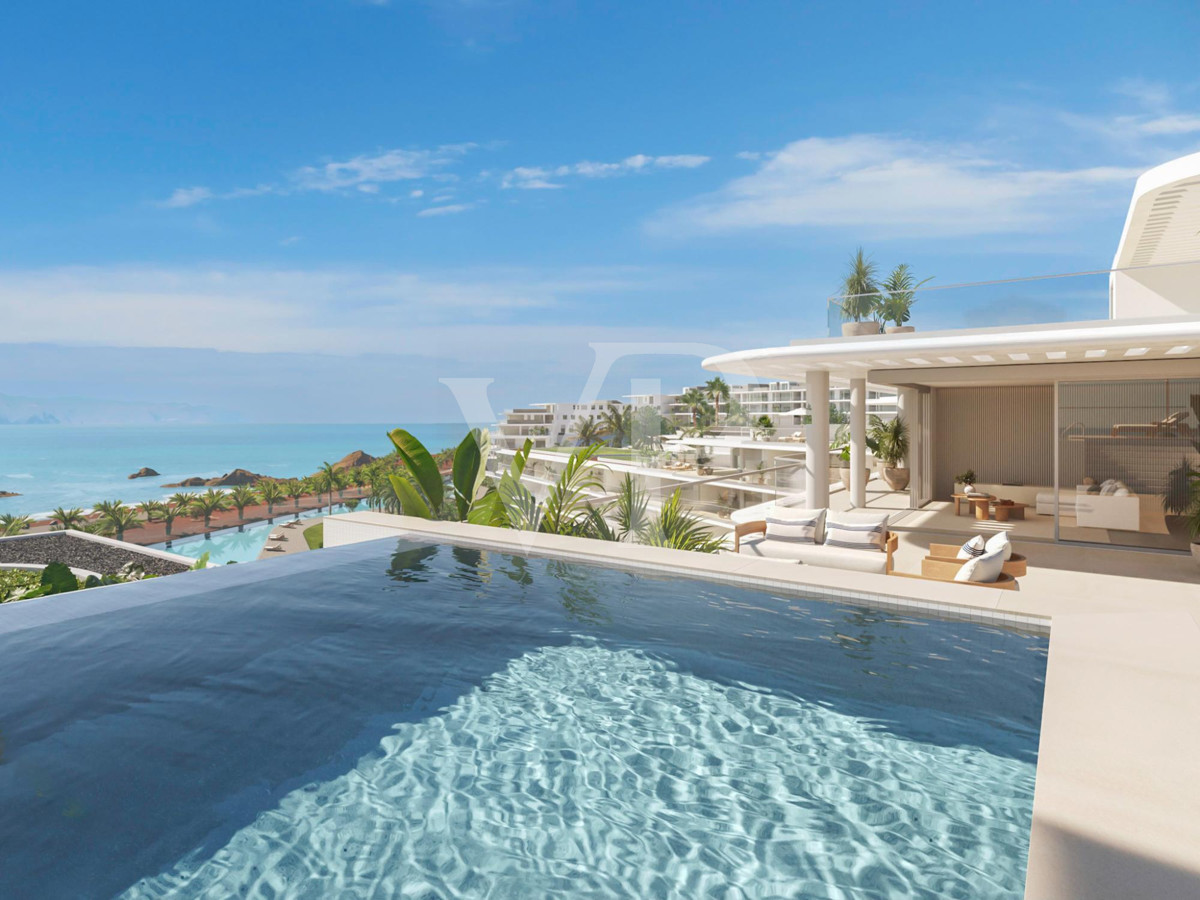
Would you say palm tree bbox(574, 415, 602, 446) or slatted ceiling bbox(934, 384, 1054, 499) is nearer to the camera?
slatted ceiling bbox(934, 384, 1054, 499)

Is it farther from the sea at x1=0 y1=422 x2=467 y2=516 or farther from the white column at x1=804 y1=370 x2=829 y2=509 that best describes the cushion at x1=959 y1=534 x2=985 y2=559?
the sea at x1=0 y1=422 x2=467 y2=516

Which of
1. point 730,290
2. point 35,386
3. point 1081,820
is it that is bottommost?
point 1081,820

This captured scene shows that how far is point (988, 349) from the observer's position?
11094mm

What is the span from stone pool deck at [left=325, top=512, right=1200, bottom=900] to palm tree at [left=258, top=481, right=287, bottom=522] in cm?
6601

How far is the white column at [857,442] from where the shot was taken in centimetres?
1627

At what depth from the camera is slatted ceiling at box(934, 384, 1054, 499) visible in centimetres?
1711

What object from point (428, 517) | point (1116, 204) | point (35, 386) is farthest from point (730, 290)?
point (35, 386)

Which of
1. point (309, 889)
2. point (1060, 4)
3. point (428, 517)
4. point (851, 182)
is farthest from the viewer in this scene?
point (851, 182)

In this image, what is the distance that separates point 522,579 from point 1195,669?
241 inches

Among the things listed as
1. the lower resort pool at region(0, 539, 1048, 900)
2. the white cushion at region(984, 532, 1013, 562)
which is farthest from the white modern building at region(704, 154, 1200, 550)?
the lower resort pool at region(0, 539, 1048, 900)

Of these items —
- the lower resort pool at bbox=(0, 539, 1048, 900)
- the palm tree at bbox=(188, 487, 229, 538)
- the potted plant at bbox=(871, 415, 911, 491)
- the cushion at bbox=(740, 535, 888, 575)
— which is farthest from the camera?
the palm tree at bbox=(188, 487, 229, 538)

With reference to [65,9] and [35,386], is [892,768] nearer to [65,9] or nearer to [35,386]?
[65,9]

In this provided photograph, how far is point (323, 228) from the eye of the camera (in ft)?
251

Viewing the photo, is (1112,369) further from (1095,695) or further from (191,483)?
(191,483)
